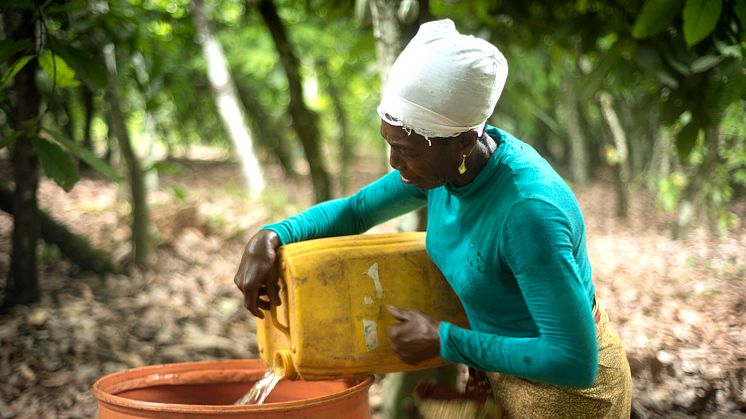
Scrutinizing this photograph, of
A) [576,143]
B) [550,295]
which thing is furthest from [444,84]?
[576,143]

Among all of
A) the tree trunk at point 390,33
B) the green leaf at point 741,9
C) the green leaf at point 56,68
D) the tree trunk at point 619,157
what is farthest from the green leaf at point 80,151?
the tree trunk at point 619,157

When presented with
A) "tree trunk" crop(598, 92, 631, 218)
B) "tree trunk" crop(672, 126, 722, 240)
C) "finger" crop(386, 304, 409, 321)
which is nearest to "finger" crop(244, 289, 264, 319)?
"finger" crop(386, 304, 409, 321)

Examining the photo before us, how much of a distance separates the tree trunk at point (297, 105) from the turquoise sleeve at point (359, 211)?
2.38 meters

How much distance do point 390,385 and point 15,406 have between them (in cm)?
161

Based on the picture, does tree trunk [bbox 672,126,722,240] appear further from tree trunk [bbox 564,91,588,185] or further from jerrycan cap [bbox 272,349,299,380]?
jerrycan cap [bbox 272,349,299,380]

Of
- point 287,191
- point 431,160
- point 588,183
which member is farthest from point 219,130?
point 431,160

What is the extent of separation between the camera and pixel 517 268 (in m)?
1.61

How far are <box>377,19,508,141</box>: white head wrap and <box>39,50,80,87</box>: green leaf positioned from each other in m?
1.44

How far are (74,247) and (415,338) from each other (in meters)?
3.35

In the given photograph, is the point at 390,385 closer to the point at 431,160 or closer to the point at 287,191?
the point at 431,160

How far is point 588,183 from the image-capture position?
1220cm

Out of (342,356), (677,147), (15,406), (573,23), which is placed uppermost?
(573,23)

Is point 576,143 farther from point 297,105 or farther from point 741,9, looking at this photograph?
point 741,9

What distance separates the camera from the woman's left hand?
1.79 metres
